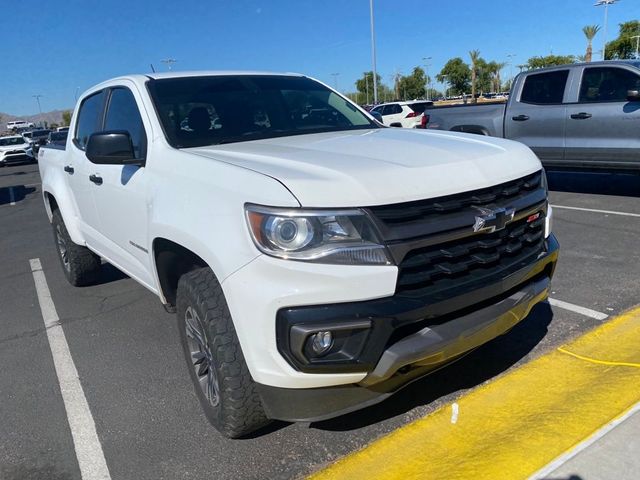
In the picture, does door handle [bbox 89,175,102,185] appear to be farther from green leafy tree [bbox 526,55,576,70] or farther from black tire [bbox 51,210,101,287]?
green leafy tree [bbox 526,55,576,70]

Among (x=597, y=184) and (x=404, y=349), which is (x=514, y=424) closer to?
(x=404, y=349)

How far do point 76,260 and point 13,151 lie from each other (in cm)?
2642

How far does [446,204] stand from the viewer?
2.27 meters

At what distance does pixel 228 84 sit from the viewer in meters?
3.67

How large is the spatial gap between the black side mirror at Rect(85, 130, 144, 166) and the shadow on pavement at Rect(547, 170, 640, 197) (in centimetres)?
712

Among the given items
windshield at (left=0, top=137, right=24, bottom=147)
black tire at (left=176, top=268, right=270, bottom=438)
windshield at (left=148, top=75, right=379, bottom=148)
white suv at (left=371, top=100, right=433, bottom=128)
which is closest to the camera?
black tire at (left=176, top=268, right=270, bottom=438)

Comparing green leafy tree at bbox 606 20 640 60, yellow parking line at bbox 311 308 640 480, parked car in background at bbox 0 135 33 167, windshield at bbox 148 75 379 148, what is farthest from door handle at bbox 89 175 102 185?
green leafy tree at bbox 606 20 640 60

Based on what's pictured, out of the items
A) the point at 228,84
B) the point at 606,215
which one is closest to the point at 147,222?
the point at 228,84

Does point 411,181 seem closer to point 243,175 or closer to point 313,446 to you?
point 243,175

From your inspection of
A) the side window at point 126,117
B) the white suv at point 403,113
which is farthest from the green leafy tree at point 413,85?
the side window at point 126,117

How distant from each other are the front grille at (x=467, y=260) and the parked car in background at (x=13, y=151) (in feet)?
98.9

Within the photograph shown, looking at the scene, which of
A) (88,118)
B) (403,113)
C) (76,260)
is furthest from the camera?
(403,113)

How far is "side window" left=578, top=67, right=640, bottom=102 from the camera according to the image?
731 cm

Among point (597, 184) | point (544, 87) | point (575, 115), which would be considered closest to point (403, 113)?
point (597, 184)
